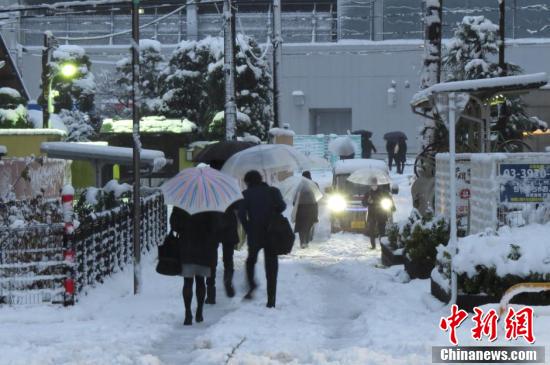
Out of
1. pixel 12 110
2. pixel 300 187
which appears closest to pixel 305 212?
pixel 300 187

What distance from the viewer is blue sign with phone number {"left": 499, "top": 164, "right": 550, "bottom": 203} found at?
1241cm

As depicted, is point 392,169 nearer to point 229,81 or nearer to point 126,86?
point 126,86

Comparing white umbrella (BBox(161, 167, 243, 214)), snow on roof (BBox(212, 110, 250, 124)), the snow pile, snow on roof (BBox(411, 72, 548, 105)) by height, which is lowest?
the snow pile

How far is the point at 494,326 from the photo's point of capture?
30.5 feet

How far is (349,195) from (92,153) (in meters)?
6.99

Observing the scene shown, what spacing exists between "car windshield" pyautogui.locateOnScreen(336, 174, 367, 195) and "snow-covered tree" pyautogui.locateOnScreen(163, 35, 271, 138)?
48.9 ft

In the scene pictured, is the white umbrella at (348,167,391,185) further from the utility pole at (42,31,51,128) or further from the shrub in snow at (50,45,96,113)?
the shrub in snow at (50,45,96,113)

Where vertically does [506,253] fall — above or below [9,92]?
below

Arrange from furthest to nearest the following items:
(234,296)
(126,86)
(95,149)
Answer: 1. (126,86)
2. (95,149)
3. (234,296)

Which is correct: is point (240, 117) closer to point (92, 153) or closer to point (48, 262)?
point (92, 153)

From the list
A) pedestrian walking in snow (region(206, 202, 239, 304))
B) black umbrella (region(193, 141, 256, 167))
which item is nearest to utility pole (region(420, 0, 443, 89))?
black umbrella (region(193, 141, 256, 167))

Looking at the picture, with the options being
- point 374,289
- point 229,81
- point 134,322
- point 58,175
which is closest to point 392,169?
point 229,81

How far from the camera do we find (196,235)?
11.7 m

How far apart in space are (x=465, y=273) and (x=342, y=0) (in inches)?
1983
